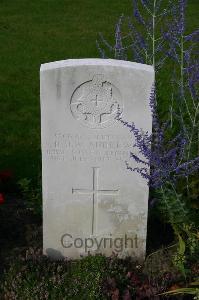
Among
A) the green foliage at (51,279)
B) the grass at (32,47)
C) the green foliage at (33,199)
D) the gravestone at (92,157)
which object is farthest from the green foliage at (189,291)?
the grass at (32,47)

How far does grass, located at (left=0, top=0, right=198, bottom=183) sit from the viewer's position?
669 centimetres

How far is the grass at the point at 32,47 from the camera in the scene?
6691 millimetres

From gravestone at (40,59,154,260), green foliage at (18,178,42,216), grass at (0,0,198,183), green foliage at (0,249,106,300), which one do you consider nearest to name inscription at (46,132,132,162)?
gravestone at (40,59,154,260)

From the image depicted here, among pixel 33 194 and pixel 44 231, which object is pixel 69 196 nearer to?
pixel 44 231

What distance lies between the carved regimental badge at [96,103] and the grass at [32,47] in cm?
179

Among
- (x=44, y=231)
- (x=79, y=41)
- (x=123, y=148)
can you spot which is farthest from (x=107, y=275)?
(x=79, y=41)

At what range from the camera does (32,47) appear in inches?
423

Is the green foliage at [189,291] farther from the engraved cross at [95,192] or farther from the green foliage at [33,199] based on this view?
the green foliage at [33,199]

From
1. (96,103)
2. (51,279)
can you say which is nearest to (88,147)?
(96,103)

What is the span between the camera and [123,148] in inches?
163

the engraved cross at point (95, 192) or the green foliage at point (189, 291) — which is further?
the engraved cross at point (95, 192)

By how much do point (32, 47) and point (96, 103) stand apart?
273 inches

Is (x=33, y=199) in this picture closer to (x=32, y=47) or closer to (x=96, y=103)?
(x=96, y=103)

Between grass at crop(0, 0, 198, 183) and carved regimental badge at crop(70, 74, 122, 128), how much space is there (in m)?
1.79
